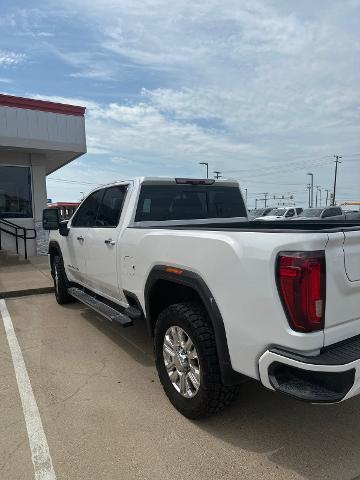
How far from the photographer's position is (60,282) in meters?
6.33

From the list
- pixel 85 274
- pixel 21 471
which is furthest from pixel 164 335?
pixel 85 274

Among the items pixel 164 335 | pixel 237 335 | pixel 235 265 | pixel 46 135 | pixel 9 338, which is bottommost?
pixel 9 338

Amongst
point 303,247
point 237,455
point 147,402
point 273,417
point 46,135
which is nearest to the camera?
point 303,247

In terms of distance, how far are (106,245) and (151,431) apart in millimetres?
2037

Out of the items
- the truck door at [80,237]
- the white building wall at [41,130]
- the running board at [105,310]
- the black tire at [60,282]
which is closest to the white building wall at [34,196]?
the white building wall at [41,130]

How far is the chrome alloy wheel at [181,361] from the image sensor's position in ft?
9.46

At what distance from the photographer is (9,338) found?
499 cm

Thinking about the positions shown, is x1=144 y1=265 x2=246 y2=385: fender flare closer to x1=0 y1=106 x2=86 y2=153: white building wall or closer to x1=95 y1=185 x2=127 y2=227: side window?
x1=95 y1=185 x2=127 y2=227: side window

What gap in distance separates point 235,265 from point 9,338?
375 centimetres

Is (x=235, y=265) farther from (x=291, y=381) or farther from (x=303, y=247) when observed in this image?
(x=291, y=381)

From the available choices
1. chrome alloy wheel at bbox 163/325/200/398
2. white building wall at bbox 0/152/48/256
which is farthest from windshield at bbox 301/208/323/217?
chrome alloy wheel at bbox 163/325/200/398

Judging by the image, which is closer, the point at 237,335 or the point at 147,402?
the point at 237,335

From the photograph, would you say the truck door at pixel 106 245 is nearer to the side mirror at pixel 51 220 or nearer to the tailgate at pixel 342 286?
the side mirror at pixel 51 220

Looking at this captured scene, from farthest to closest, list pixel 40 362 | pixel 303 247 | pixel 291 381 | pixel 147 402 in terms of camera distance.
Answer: pixel 40 362 < pixel 147 402 < pixel 291 381 < pixel 303 247
